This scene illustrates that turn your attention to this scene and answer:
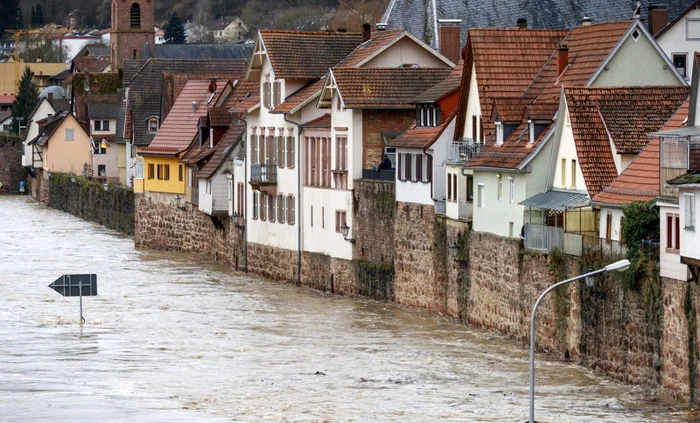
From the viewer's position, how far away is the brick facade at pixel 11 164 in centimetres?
15500

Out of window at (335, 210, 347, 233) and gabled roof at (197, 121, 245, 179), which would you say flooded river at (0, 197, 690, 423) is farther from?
gabled roof at (197, 121, 245, 179)

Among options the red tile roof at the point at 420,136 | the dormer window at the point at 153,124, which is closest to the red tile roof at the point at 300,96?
the red tile roof at the point at 420,136

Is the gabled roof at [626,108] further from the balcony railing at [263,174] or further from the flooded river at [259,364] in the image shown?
the balcony railing at [263,174]

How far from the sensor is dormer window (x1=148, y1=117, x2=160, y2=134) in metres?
104

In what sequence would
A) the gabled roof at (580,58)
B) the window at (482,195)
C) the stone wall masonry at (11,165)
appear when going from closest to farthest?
the gabled roof at (580,58), the window at (482,195), the stone wall masonry at (11,165)

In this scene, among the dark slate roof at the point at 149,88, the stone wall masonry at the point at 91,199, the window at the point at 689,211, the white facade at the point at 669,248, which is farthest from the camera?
the stone wall masonry at the point at 91,199

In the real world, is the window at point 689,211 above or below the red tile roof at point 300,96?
below

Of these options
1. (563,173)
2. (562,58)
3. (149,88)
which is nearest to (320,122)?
(562,58)

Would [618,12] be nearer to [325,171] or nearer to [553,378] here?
[325,171]

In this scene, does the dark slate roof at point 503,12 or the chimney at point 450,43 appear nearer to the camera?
the chimney at point 450,43

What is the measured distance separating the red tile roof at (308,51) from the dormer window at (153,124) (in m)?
28.4

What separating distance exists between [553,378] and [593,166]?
270 inches

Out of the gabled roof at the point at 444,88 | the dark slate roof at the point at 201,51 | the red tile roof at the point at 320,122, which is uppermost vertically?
the dark slate roof at the point at 201,51

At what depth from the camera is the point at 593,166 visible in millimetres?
52469
